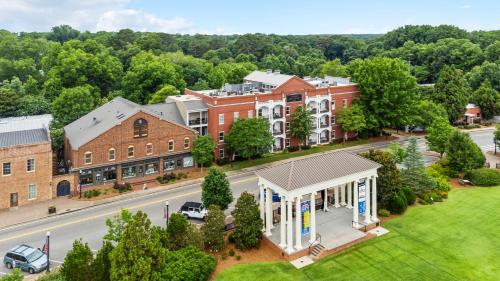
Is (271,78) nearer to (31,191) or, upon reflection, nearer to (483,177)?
(483,177)

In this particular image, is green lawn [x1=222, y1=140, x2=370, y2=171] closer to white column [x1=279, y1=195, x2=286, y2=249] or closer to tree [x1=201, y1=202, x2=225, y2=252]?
tree [x1=201, y1=202, x2=225, y2=252]

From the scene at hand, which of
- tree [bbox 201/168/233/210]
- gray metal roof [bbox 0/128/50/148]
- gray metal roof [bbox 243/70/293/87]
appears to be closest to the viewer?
tree [bbox 201/168/233/210]

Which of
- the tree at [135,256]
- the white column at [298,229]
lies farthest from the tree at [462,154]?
the tree at [135,256]

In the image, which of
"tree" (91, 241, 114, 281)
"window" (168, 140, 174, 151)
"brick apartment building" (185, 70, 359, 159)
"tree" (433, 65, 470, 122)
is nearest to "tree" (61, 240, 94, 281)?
"tree" (91, 241, 114, 281)

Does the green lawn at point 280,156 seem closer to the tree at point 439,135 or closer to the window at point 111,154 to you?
the window at point 111,154

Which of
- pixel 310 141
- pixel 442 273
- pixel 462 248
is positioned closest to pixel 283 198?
pixel 442 273

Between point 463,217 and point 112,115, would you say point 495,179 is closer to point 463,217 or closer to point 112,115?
point 463,217

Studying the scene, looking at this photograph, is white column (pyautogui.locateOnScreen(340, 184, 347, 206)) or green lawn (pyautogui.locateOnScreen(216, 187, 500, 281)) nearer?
green lawn (pyautogui.locateOnScreen(216, 187, 500, 281))
